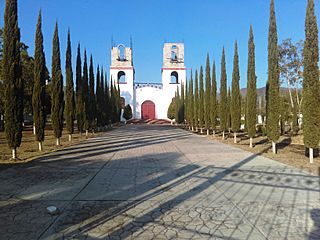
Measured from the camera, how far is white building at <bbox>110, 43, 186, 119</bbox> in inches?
2206

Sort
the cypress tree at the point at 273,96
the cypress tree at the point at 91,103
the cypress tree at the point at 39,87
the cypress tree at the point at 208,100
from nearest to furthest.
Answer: the cypress tree at the point at 273,96, the cypress tree at the point at 39,87, the cypress tree at the point at 208,100, the cypress tree at the point at 91,103

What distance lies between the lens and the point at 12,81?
34.8 ft

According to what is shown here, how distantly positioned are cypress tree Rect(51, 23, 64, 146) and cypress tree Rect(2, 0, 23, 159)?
196 inches

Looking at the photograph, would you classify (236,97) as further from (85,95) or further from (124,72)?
(124,72)

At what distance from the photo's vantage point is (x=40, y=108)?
13484 mm

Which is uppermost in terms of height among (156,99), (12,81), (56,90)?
(156,99)

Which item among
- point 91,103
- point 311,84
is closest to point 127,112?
point 91,103

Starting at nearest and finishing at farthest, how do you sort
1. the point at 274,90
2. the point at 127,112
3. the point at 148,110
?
the point at 274,90
the point at 127,112
the point at 148,110

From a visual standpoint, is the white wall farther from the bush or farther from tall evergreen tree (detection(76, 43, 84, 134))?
tall evergreen tree (detection(76, 43, 84, 134))

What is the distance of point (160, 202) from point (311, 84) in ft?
24.9

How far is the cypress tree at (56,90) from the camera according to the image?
15828mm

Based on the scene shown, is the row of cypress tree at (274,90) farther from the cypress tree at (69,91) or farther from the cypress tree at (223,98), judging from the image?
the cypress tree at (69,91)

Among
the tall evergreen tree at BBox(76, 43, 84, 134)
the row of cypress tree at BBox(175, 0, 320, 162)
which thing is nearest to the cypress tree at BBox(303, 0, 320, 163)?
the row of cypress tree at BBox(175, 0, 320, 162)

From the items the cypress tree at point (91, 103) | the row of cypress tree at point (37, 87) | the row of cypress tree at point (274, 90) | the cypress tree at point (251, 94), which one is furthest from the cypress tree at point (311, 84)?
the cypress tree at point (91, 103)
